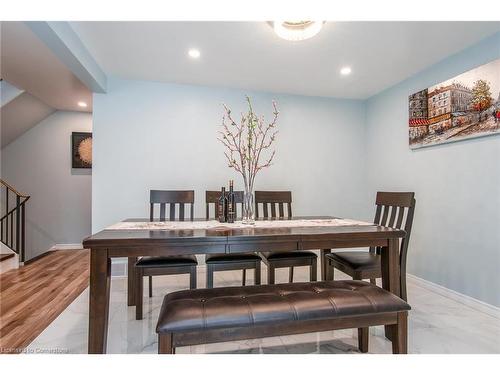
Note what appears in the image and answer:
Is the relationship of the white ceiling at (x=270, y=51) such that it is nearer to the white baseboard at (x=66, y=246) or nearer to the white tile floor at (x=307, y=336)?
the white tile floor at (x=307, y=336)

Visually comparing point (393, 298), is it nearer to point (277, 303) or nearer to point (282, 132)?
point (277, 303)

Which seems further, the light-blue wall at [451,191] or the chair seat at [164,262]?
the light-blue wall at [451,191]

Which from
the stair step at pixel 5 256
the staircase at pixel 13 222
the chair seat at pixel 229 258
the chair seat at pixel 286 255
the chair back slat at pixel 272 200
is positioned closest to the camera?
the chair seat at pixel 229 258

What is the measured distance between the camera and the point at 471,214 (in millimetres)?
2488

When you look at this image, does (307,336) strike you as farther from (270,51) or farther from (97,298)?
(270,51)

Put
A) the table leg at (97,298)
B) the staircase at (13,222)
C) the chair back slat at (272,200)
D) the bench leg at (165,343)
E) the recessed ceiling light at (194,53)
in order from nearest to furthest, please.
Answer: the bench leg at (165,343) < the table leg at (97,298) < the recessed ceiling light at (194,53) < the chair back slat at (272,200) < the staircase at (13,222)

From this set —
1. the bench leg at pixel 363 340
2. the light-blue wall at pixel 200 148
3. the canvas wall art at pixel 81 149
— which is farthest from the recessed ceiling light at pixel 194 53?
the canvas wall art at pixel 81 149

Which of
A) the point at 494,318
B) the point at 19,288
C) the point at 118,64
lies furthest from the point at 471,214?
the point at 19,288

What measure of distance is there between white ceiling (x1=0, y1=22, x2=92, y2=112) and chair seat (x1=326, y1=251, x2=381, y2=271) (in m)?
3.19

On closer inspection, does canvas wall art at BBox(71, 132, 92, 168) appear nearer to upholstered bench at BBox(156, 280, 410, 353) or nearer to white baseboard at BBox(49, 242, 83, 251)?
white baseboard at BBox(49, 242, 83, 251)

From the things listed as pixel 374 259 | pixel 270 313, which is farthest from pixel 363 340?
pixel 270 313

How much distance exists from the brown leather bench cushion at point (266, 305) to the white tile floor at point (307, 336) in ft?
1.63

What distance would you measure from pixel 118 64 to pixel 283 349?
10.3ft

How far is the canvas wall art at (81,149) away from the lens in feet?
15.8
